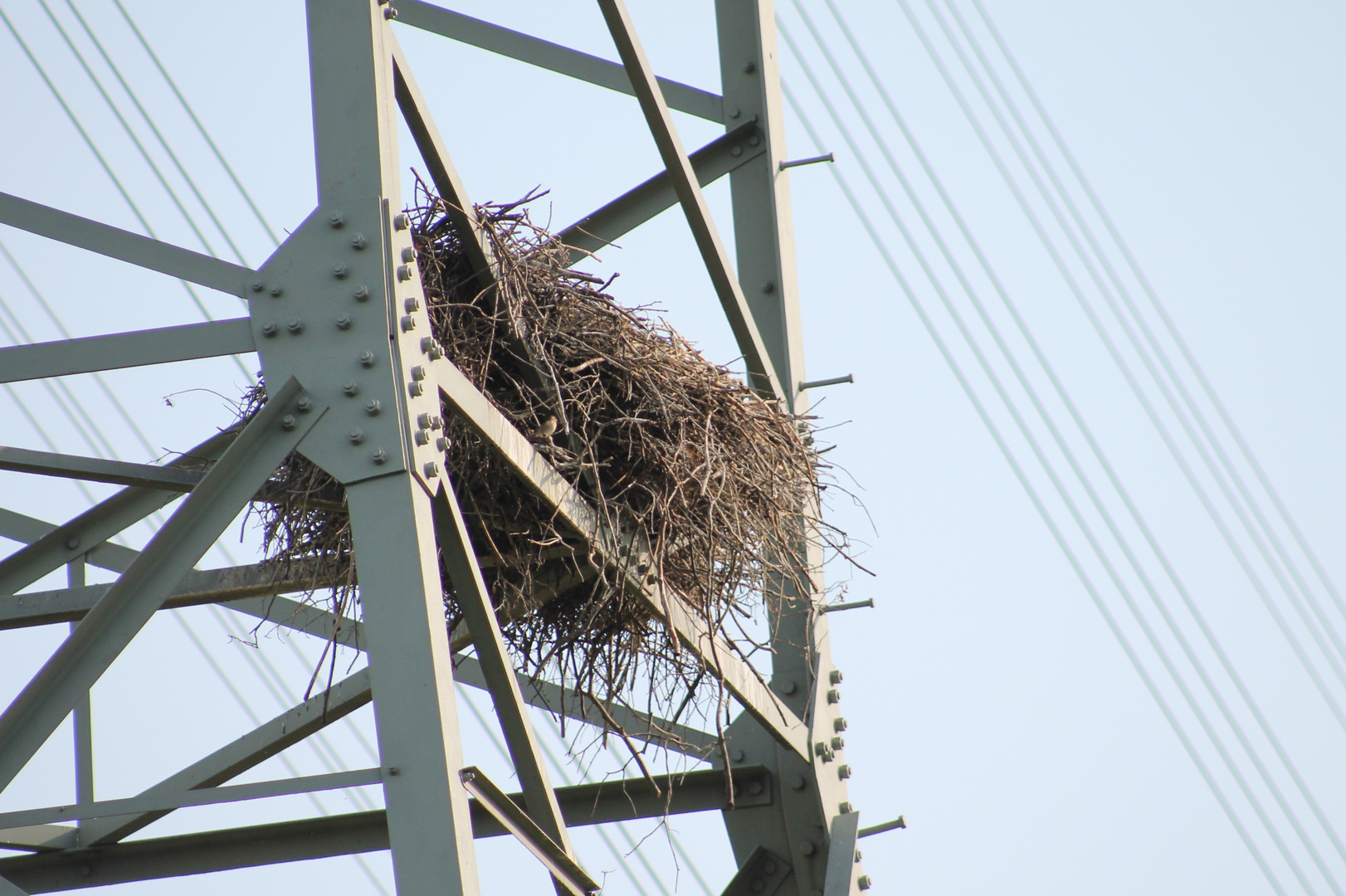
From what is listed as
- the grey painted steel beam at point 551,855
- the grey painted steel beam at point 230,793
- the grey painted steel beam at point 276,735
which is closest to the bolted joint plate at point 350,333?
the grey painted steel beam at point 230,793

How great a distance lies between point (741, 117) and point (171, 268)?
254cm

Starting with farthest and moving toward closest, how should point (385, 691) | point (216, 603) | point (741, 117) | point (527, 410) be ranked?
point (741, 117), point (216, 603), point (527, 410), point (385, 691)

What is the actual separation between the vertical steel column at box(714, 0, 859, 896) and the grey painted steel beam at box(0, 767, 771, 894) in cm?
9

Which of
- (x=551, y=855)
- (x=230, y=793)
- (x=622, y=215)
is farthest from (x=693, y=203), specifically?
(x=230, y=793)

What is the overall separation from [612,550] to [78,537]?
1.59 metres

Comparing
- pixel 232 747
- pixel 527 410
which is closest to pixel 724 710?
pixel 527 410

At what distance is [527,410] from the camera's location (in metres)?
3.61

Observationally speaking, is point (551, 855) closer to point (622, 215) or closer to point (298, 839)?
point (298, 839)

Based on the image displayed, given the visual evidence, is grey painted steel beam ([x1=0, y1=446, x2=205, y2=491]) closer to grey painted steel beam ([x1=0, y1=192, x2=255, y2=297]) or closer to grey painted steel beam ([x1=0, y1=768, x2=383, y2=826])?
grey painted steel beam ([x1=0, y1=192, x2=255, y2=297])

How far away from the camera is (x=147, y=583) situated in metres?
2.74

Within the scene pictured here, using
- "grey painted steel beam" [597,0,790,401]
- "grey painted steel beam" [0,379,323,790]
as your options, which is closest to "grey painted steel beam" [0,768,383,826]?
"grey painted steel beam" [0,379,323,790]

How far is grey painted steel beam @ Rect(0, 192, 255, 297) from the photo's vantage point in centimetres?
284

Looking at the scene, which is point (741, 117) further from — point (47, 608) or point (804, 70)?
point (804, 70)

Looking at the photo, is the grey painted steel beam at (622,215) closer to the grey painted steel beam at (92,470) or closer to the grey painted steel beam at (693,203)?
the grey painted steel beam at (693,203)
